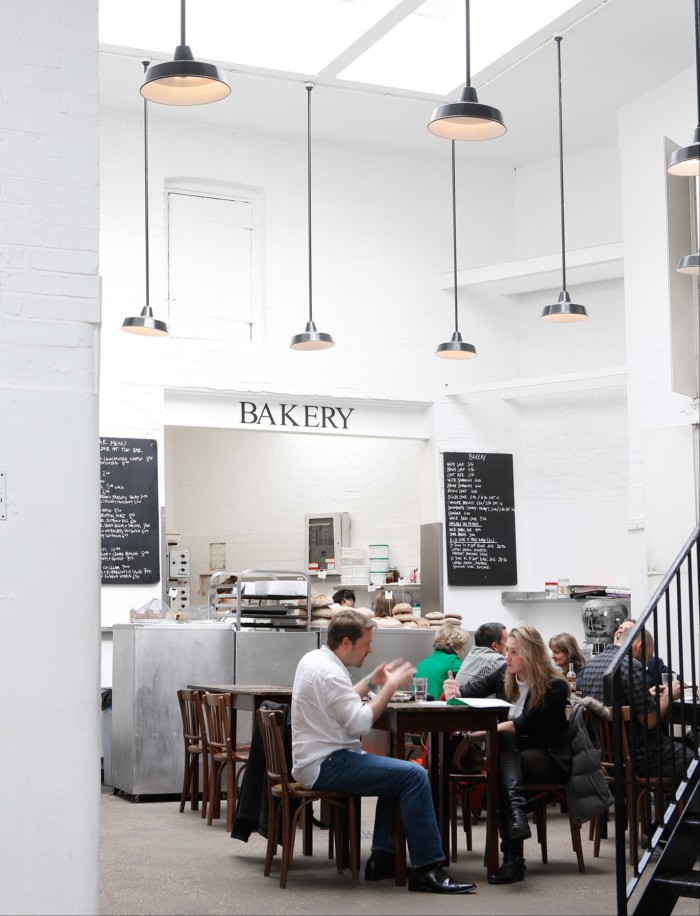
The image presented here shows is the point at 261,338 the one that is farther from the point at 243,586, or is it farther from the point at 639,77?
the point at 639,77

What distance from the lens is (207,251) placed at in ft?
37.0

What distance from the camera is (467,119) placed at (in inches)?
256

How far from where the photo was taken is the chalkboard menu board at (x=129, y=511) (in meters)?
10.4

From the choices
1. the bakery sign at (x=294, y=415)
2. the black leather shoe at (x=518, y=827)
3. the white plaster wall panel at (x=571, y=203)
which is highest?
the white plaster wall panel at (x=571, y=203)

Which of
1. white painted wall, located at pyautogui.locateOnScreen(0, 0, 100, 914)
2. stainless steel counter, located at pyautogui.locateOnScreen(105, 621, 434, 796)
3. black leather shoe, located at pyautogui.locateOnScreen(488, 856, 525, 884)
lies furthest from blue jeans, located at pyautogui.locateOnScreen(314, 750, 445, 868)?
stainless steel counter, located at pyautogui.locateOnScreen(105, 621, 434, 796)

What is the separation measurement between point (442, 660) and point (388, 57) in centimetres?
572

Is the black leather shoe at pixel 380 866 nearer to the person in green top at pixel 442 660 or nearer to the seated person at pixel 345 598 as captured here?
the person in green top at pixel 442 660

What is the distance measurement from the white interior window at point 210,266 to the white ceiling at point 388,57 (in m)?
0.81

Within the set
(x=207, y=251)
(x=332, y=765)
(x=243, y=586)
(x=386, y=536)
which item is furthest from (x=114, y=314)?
(x=332, y=765)

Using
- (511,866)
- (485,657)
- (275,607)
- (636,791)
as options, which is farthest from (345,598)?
(636,791)

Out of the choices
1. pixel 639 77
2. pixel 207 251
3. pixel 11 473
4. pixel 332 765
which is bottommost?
pixel 332 765

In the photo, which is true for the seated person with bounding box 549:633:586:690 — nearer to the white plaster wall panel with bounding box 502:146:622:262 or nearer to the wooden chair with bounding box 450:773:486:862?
the wooden chair with bounding box 450:773:486:862

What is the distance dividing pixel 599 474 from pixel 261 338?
3.60m

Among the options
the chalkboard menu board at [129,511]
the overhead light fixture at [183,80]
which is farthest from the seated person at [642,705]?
the chalkboard menu board at [129,511]
